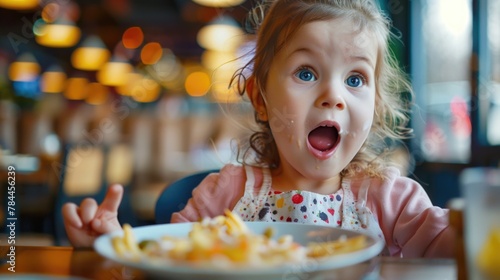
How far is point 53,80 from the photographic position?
907 centimetres

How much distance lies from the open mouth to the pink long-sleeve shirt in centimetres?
13

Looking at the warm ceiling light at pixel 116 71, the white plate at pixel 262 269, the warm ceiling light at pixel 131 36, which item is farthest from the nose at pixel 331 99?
the warm ceiling light at pixel 131 36

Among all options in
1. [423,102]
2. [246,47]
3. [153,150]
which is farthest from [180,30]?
[246,47]

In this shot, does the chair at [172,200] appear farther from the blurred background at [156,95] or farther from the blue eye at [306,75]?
the blue eye at [306,75]

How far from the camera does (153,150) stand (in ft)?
19.1

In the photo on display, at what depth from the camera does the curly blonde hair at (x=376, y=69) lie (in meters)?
1.02

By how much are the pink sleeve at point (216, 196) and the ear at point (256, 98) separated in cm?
12

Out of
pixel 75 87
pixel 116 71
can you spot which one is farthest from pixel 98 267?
pixel 75 87

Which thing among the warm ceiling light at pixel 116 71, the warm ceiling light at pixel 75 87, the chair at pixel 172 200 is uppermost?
the warm ceiling light at pixel 116 71

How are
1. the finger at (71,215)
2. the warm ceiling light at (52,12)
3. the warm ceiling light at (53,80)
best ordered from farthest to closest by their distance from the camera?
1. the warm ceiling light at (53,80)
2. the warm ceiling light at (52,12)
3. the finger at (71,215)

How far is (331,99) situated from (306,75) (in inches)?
3.0

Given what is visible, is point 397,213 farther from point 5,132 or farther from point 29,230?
point 5,132

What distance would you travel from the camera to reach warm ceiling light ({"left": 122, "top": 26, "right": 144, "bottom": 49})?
880 centimetres

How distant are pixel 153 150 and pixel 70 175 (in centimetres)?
265
